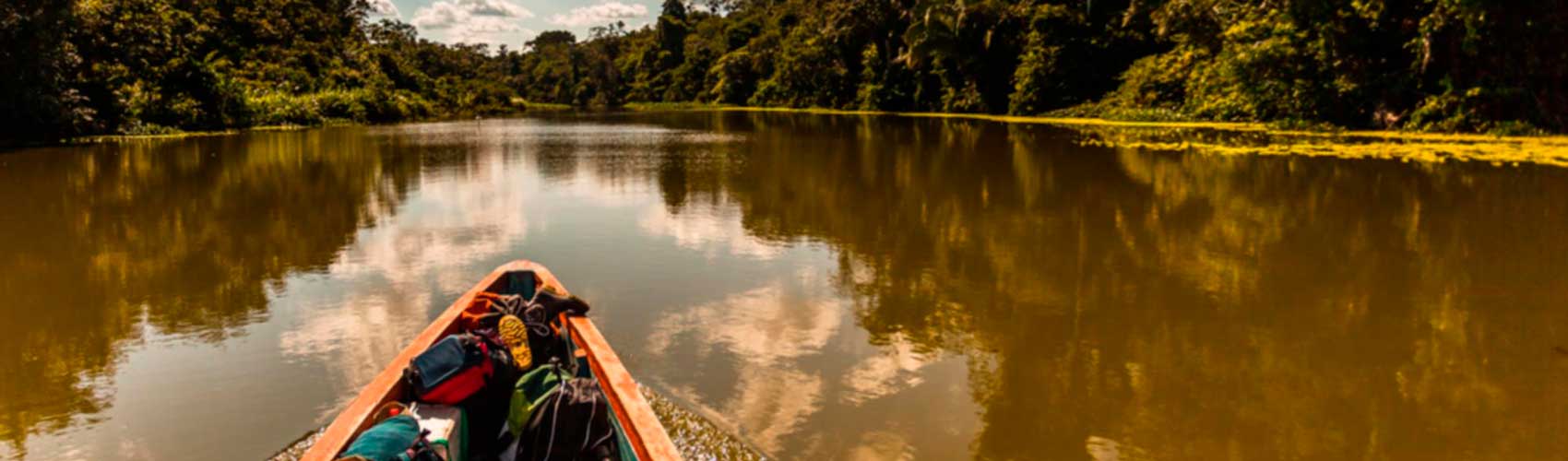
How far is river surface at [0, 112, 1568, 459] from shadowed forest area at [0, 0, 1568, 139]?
7.78m

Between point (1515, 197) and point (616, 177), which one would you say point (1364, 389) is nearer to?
point (1515, 197)

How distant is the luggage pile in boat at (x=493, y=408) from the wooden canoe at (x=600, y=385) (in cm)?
4

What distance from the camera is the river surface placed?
410 cm

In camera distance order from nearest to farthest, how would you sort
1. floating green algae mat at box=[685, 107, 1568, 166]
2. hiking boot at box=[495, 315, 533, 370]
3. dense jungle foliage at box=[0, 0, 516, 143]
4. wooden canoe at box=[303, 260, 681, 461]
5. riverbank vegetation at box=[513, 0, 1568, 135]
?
wooden canoe at box=[303, 260, 681, 461] < hiking boot at box=[495, 315, 533, 370] < floating green algae mat at box=[685, 107, 1568, 166] < riverbank vegetation at box=[513, 0, 1568, 135] < dense jungle foliage at box=[0, 0, 516, 143]

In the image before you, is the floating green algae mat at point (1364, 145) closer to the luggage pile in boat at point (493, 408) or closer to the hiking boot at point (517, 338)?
the hiking boot at point (517, 338)

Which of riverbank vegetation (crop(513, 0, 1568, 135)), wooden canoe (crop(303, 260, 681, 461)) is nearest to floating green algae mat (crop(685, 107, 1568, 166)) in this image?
riverbank vegetation (crop(513, 0, 1568, 135))

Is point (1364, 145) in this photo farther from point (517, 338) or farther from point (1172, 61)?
point (517, 338)

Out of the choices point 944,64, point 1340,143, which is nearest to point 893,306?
point 1340,143

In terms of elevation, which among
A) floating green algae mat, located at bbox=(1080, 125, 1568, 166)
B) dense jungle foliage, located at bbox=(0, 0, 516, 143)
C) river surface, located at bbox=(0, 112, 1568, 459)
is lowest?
river surface, located at bbox=(0, 112, 1568, 459)

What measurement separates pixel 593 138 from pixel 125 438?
25158mm

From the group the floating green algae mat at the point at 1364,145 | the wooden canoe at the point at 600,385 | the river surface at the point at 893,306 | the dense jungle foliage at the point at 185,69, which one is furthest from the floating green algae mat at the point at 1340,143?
the dense jungle foliage at the point at 185,69

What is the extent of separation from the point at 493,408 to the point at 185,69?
31418mm

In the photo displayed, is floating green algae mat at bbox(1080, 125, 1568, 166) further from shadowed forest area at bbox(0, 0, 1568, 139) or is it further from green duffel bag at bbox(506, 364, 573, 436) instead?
green duffel bag at bbox(506, 364, 573, 436)

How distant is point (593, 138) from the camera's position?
28.6 m
